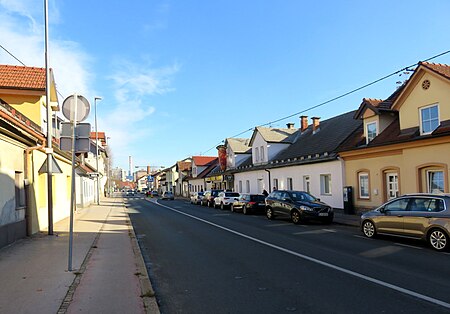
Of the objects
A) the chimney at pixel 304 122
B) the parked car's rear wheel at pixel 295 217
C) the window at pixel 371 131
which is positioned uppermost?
the chimney at pixel 304 122

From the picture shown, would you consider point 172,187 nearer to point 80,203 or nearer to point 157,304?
point 80,203

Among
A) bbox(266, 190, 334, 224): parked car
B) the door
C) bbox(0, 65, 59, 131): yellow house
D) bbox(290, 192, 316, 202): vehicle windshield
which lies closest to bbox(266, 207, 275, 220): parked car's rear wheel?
bbox(266, 190, 334, 224): parked car

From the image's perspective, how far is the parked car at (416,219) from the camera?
10.8 metres

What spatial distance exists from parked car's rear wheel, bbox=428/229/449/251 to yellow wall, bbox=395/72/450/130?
7504 mm

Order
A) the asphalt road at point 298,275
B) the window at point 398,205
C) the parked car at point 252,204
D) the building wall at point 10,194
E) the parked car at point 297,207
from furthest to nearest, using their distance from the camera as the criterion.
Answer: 1. the parked car at point 252,204
2. the parked car at point 297,207
3. the window at point 398,205
4. the building wall at point 10,194
5. the asphalt road at point 298,275

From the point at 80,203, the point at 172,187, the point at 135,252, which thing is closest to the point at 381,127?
the point at 135,252

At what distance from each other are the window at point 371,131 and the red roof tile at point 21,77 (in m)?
16.5

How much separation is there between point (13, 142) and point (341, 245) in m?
10.2

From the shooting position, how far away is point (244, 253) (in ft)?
34.3

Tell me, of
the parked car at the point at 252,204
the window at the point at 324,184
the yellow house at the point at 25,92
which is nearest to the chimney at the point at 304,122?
the window at the point at 324,184

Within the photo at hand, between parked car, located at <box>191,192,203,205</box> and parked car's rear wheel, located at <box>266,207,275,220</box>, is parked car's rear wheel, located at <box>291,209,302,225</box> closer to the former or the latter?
parked car's rear wheel, located at <box>266,207,275,220</box>

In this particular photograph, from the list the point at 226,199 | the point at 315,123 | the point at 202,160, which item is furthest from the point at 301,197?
the point at 202,160

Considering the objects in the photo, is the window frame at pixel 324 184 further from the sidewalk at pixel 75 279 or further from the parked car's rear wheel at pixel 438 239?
the sidewalk at pixel 75 279

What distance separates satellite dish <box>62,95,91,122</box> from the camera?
7812mm
